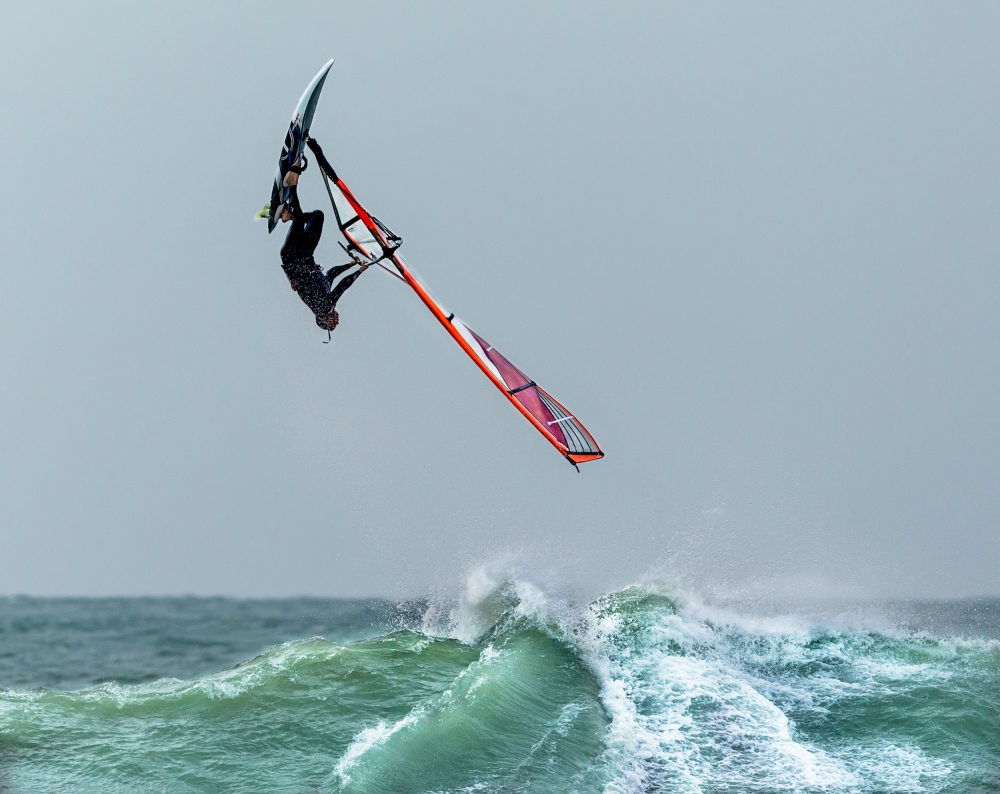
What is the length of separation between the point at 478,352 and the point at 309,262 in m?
2.08

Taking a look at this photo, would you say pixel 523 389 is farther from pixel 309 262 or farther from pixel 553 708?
pixel 553 708

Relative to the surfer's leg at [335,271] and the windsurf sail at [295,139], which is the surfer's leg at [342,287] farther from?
the windsurf sail at [295,139]

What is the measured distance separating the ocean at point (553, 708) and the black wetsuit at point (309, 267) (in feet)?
13.1

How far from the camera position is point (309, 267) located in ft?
27.8

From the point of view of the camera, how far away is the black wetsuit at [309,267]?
26.8ft

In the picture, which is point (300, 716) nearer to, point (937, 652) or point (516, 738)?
point (516, 738)

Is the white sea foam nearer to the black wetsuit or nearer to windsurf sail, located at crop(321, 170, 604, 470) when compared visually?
windsurf sail, located at crop(321, 170, 604, 470)

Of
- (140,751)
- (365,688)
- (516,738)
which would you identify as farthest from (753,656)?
(140,751)

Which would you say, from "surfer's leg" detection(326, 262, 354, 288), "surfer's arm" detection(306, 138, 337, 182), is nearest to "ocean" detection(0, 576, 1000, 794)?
"surfer's leg" detection(326, 262, 354, 288)

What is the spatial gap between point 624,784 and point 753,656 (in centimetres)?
381

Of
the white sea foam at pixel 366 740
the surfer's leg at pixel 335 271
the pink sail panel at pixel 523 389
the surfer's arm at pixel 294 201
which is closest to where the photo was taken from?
the white sea foam at pixel 366 740

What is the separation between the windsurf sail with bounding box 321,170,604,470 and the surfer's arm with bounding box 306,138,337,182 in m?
0.14

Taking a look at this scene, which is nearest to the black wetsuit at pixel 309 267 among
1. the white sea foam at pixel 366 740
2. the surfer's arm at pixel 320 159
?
the surfer's arm at pixel 320 159

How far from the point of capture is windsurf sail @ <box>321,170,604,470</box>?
347 inches
